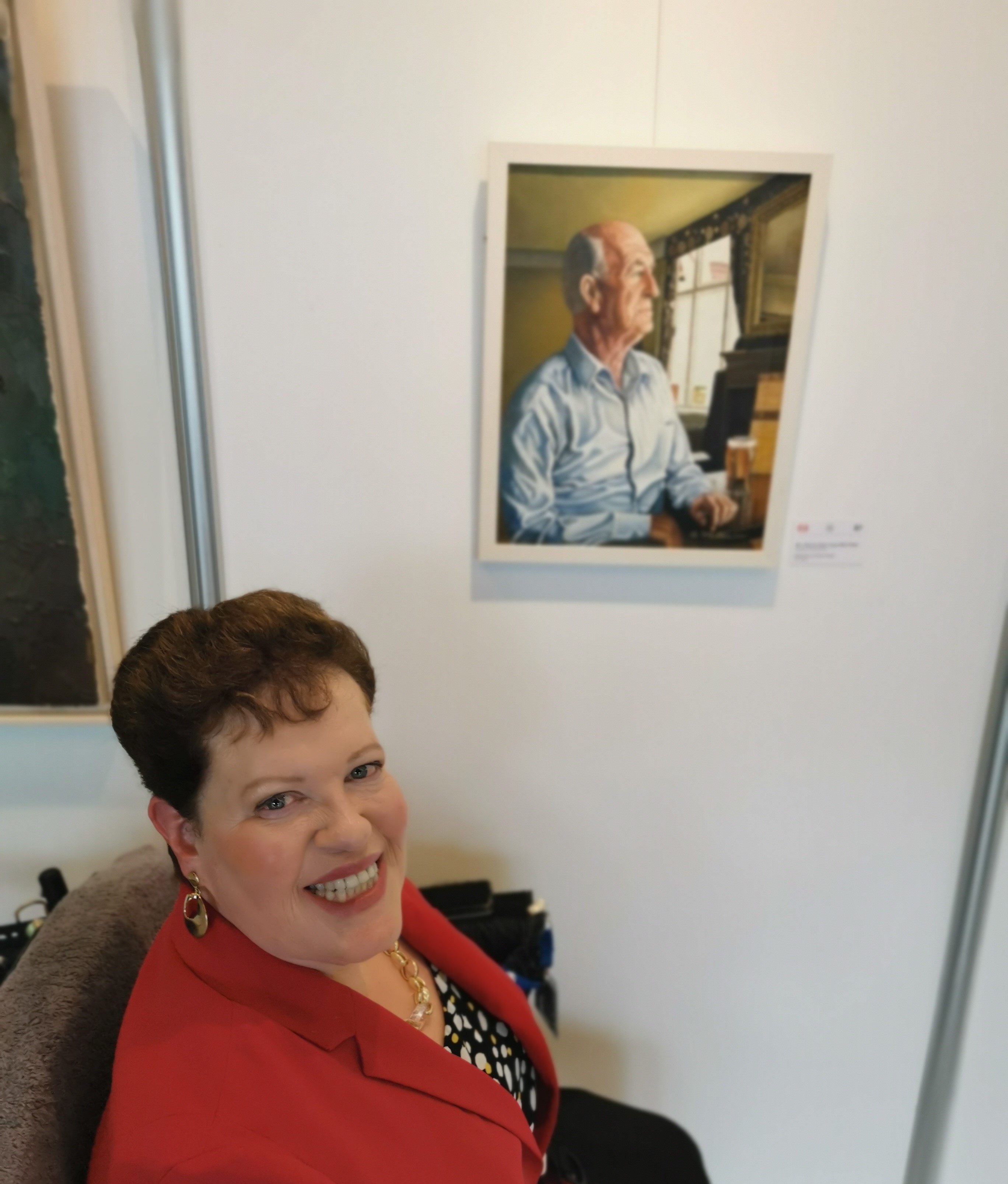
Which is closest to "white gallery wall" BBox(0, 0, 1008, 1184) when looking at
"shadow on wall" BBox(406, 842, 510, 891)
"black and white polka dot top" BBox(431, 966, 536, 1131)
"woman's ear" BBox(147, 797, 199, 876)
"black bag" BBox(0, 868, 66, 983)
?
"shadow on wall" BBox(406, 842, 510, 891)

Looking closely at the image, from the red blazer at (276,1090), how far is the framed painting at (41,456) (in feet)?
1.54

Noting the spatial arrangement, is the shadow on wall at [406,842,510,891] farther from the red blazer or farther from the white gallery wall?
the red blazer

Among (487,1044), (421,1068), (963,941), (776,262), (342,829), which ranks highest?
(776,262)

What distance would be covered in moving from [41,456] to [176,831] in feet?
1.87

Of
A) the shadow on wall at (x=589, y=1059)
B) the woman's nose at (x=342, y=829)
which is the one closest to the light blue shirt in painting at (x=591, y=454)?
the woman's nose at (x=342, y=829)

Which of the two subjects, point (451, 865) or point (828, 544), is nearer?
point (828, 544)

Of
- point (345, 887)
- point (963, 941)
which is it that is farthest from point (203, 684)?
point (963, 941)

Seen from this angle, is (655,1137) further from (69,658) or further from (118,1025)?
(69,658)

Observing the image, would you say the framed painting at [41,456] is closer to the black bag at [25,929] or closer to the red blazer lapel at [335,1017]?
the black bag at [25,929]

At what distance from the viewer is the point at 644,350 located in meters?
0.94

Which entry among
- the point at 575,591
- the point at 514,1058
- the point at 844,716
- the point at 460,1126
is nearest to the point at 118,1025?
the point at 460,1126

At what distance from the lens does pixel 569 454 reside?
0.98 metres

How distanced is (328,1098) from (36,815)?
0.79 meters

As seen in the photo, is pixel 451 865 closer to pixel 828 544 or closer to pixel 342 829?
pixel 342 829
